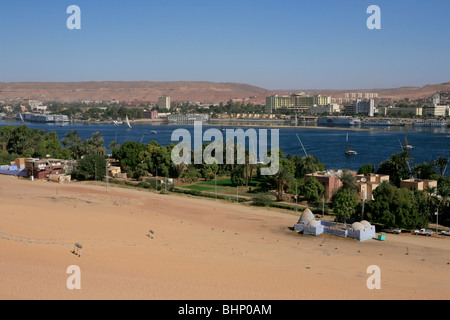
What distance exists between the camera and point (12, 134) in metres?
42.8

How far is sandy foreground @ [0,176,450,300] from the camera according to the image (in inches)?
405

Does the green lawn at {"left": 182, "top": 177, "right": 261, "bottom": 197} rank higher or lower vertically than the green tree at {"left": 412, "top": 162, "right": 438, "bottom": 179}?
lower

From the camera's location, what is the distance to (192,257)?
13.1m

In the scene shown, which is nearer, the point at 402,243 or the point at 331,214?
the point at 402,243

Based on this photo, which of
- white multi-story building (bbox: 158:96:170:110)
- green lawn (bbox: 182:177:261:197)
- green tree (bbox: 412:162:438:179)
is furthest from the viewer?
white multi-story building (bbox: 158:96:170:110)

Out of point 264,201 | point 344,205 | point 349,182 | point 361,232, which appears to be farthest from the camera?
point 264,201

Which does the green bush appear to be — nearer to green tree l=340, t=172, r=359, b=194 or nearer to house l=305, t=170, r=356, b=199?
house l=305, t=170, r=356, b=199

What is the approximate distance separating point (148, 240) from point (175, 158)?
16.4 metres

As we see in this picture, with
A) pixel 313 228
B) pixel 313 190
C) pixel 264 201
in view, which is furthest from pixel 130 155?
pixel 313 228

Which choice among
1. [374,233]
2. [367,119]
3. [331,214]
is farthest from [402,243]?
[367,119]

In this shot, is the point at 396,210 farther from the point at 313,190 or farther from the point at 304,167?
the point at 304,167

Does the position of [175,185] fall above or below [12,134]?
below

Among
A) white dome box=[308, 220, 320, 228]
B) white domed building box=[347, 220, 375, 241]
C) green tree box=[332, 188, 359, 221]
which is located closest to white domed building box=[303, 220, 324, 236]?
white dome box=[308, 220, 320, 228]
